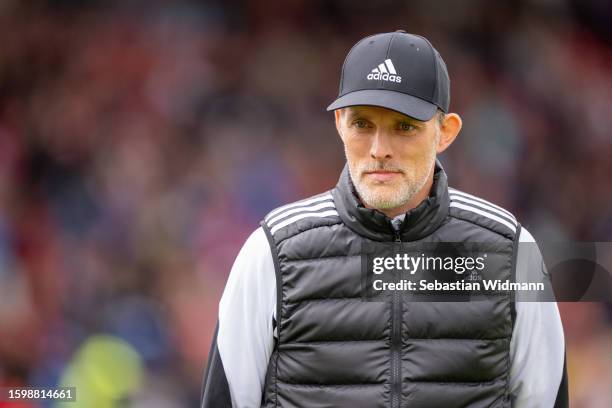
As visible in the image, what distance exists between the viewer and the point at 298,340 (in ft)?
5.34

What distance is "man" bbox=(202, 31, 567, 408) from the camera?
5.30 feet

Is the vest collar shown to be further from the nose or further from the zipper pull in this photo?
the nose

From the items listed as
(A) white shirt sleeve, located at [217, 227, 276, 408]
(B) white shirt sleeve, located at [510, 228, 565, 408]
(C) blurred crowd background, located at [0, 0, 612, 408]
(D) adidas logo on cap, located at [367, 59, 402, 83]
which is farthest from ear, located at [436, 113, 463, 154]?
(C) blurred crowd background, located at [0, 0, 612, 408]

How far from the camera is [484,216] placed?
5.62ft

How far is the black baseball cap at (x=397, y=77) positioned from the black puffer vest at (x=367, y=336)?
0.19 meters

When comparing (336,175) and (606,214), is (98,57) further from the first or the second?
(606,214)

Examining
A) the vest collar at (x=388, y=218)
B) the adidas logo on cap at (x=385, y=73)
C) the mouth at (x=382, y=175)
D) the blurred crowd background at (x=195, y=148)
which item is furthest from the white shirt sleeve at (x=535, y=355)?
the blurred crowd background at (x=195, y=148)

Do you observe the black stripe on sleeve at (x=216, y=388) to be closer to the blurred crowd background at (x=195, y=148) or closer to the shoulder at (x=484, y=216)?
the shoulder at (x=484, y=216)

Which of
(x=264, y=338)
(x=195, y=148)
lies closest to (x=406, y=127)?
(x=264, y=338)

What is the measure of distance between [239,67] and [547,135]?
51.3 inches

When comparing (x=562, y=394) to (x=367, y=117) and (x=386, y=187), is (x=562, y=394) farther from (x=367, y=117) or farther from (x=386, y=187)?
(x=367, y=117)

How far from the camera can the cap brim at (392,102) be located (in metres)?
1.60

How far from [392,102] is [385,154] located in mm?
98

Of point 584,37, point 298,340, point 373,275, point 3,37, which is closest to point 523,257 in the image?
point 373,275
